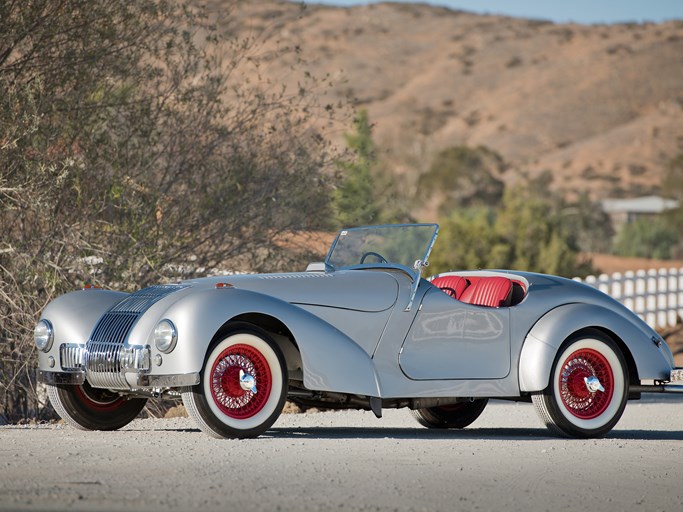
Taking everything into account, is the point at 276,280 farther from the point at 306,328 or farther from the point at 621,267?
the point at 621,267

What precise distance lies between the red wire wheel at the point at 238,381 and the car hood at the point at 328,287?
555 mm

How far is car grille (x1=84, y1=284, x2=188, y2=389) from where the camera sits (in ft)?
29.3

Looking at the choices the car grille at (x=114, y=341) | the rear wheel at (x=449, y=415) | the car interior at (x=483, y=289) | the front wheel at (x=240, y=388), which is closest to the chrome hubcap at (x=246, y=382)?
the front wheel at (x=240, y=388)

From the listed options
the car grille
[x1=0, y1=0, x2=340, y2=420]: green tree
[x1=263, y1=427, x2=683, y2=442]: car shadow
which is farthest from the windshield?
[x1=0, y1=0, x2=340, y2=420]: green tree

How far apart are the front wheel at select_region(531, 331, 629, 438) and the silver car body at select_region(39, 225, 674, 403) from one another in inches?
5.1

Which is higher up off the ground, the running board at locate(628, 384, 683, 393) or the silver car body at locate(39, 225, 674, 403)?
the silver car body at locate(39, 225, 674, 403)

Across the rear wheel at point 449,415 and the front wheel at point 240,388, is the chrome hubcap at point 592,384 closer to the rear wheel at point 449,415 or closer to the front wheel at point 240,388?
the rear wheel at point 449,415

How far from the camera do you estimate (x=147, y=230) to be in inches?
550

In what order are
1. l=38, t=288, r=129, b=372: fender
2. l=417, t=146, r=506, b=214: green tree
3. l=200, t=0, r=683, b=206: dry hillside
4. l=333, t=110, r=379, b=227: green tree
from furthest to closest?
l=200, t=0, r=683, b=206: dry hillside
l=417, t=146, r=506, b=214: green tree
l=333, t=110, r=379, b=227: green tree
l=38, t=288, r=129, b=372: fender

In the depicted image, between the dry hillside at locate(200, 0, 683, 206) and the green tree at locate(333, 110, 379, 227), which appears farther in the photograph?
the dry hillside at locate(200, 0, 683, 206)

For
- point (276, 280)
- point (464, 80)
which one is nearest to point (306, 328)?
point (276, 280)

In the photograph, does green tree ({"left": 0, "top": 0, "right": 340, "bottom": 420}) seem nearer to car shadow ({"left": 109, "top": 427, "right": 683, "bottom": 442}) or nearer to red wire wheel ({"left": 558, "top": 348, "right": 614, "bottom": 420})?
car shadow ({"left": 109, "top": 427, "right": 683, "bottom": 442})

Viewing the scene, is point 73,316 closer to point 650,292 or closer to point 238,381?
point 238,381

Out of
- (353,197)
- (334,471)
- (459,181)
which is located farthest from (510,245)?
(334,471)
